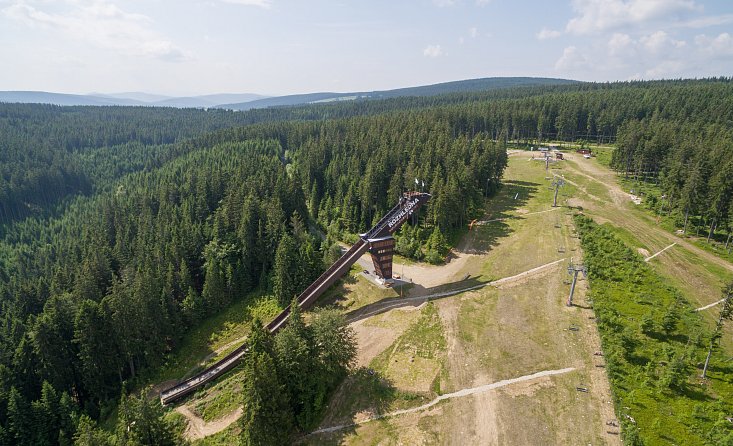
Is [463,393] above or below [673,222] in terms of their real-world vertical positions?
below

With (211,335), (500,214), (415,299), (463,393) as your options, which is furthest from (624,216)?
(211,335)

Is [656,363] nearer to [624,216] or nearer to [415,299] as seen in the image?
[415,299]

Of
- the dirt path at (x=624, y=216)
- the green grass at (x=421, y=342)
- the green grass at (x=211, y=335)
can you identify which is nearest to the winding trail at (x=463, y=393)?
the green grass at (x=421, y=342)

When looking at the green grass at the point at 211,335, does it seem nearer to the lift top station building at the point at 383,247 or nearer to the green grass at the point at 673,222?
the lift top station building at the point at 383,247

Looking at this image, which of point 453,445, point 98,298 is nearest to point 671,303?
point 453,445

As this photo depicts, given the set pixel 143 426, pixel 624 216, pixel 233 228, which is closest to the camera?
pixel 143 426

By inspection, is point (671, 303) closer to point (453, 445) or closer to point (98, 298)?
point (453, 445)
